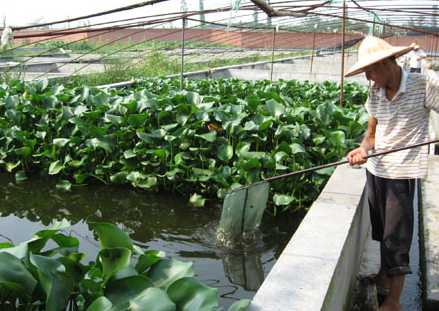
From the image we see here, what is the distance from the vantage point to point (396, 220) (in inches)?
109

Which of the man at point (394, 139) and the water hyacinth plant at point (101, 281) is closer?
the water hyacinth plant at point (101, 281)

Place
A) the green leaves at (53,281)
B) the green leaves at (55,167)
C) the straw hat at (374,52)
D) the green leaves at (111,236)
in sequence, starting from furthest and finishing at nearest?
the green leaves at (55,167), the straw hat at (374,52), the green leaves at (111,236), the green leaves at (53,281)

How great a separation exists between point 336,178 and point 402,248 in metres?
1.08

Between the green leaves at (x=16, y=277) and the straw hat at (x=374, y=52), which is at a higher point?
the straw hat at (x=374, y=52)

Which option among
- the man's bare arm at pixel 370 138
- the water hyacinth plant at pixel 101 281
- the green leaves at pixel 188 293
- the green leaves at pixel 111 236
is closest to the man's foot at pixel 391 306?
the man's bare arm at pixel 370 138

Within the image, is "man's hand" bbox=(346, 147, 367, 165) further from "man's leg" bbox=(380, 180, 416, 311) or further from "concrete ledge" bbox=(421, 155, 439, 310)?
"concrete ledge" bbox=(421, 155, 439, 310)

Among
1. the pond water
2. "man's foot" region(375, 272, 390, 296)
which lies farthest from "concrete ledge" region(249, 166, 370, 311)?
the pond water

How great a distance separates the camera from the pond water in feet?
12.3

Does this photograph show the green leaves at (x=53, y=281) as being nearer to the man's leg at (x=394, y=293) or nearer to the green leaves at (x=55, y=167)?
the man's leg at (x=394, y=293)

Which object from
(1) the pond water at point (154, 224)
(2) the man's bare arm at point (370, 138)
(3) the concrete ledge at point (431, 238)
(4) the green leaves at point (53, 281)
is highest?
(2) the man's bare arm at point (370, 138)

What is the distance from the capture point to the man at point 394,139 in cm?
264

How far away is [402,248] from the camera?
2.80m

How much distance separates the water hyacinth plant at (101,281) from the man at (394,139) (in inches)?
49.4

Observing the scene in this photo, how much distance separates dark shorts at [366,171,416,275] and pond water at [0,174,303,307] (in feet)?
3.30
